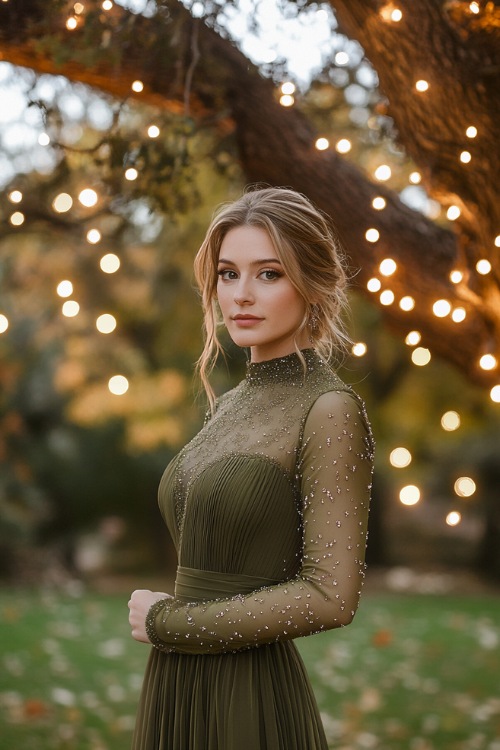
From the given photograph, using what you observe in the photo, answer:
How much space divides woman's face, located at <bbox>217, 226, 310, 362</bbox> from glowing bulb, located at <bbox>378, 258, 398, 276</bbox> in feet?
4.68

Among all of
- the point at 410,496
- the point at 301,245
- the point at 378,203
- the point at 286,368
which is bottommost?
the point at 410,496

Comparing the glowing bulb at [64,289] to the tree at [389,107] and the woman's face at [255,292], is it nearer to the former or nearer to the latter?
the tree at [389,107]

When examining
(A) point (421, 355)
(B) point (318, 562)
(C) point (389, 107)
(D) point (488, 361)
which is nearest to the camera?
(B) point (318, 562)

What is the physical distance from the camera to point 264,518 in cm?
194

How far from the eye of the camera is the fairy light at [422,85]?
110 inches

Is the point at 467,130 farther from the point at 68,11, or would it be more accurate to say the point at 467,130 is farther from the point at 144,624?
the point at 144,624

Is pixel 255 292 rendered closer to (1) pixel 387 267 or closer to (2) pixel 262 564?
(2) pixel 262 564

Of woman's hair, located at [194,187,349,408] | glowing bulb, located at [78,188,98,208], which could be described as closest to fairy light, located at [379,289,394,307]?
glowing bulb, located at [78,188,98,208]

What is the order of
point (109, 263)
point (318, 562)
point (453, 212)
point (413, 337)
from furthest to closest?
point (413, 337), point (109, 263), point (453, 212), point (318, 562)

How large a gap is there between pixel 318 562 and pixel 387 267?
1.86 m

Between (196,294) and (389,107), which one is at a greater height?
(389,107)

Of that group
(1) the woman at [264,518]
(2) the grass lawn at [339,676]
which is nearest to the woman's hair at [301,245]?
(1) the woman at [264,518]

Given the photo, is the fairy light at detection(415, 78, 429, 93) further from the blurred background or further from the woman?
the woman

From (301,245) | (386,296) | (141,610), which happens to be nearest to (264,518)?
(141,610)
